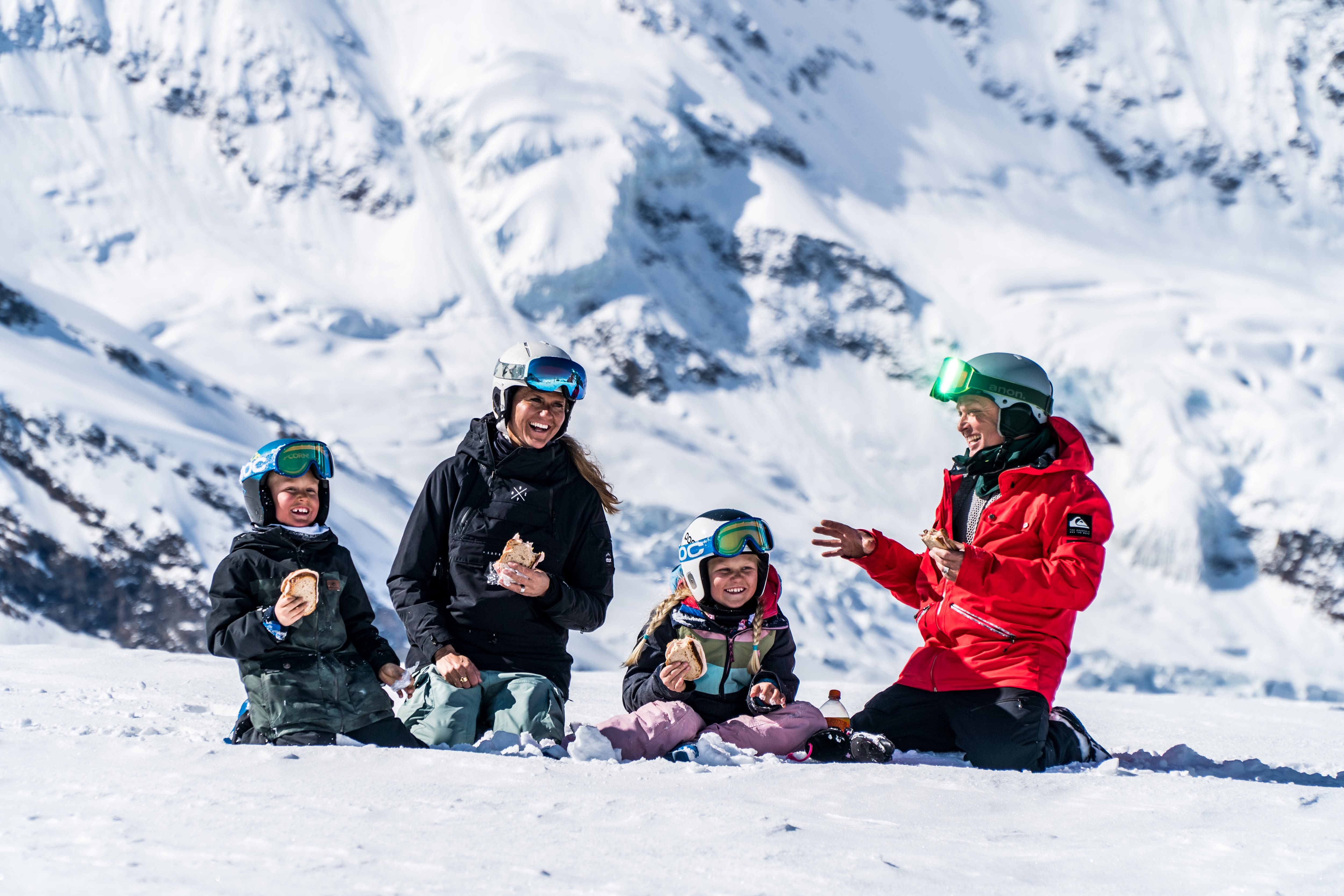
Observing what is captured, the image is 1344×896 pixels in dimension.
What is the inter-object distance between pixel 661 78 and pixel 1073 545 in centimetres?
3506

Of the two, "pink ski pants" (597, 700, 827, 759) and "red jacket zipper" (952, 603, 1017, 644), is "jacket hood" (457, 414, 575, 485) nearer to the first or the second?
"pink ski pants" (597, 700, 827, 759)

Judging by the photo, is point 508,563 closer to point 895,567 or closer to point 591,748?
point 591,748

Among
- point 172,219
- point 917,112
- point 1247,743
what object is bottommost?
point 1247,743

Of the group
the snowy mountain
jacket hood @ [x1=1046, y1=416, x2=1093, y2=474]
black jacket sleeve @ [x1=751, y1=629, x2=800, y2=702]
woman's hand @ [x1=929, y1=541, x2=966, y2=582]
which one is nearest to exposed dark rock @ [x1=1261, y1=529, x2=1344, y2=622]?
the snowy mountain

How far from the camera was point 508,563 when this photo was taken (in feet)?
11.7

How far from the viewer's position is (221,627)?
331cm

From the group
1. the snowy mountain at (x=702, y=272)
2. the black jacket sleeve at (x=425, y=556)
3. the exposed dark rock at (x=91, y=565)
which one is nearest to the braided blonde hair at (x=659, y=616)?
the black jacket sleeve at (x=425, y=556)

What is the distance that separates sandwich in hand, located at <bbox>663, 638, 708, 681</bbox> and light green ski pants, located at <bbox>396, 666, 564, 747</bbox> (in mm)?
384

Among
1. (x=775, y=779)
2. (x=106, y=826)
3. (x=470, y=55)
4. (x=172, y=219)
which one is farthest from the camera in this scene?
(x=470, y=55)

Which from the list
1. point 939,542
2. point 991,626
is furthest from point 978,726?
point 939,542

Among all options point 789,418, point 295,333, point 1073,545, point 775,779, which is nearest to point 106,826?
point 775,779

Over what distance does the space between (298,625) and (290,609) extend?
0.16 meters

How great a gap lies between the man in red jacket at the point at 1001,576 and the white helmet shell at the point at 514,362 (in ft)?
3.58

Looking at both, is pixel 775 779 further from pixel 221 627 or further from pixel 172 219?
pixel 172 219
